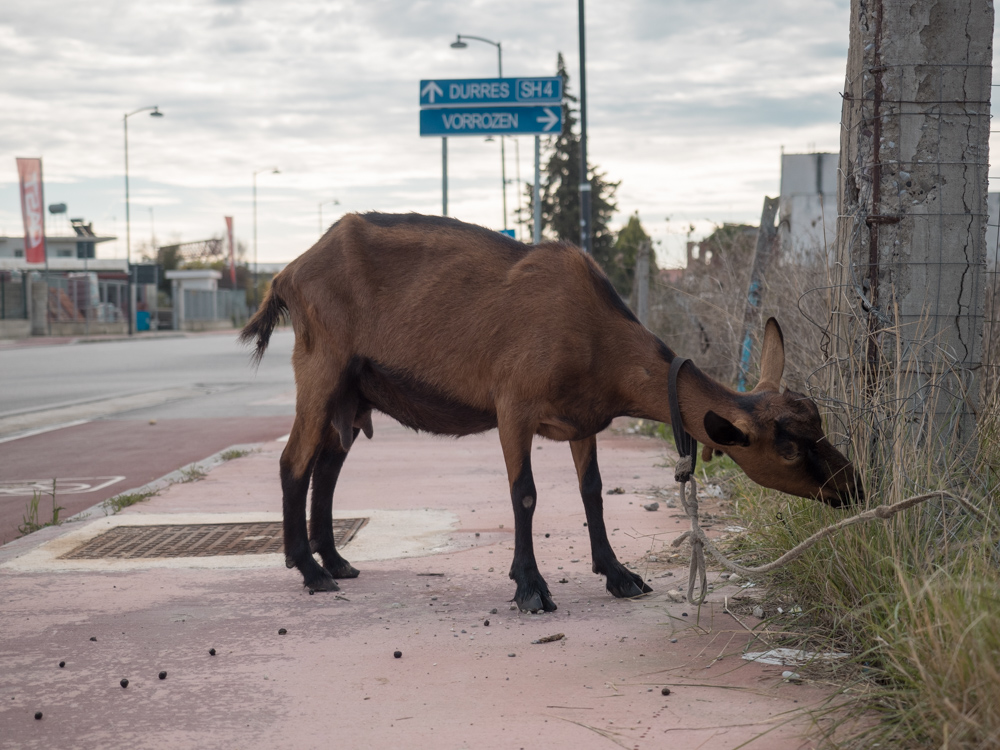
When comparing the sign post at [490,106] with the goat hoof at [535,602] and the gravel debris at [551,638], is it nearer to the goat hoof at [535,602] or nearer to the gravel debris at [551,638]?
the goat hoof at [535,602]

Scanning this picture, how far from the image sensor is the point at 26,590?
16.6 ft

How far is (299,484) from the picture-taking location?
5348 millimetres

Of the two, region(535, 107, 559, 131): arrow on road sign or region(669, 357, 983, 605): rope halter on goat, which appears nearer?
region(669, 357, 983, 605): rope halter on goat

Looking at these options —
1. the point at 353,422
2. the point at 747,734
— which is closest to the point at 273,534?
the point at 353,422

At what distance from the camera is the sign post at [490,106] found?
22281mm

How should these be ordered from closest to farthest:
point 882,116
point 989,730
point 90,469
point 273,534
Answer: point 989,730
point 882,116
point 273,534
point 90,469

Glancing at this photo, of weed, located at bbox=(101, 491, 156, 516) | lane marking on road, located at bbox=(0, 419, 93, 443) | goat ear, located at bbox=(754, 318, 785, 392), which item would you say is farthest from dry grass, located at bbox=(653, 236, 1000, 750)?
lane marking on road, located at bbox=(0, 419, 93, 443)

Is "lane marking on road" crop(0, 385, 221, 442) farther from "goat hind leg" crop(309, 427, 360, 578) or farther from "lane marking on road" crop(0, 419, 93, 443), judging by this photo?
"goat hind leg" crop(309, 427, 360, 578)

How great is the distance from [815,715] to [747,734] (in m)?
0.24

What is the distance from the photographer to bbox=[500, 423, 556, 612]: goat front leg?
4641 mm

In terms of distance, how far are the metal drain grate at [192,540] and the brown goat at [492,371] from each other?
2.33 ft

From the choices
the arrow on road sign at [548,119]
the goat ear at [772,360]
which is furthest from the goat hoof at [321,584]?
the arrow on road sign at [548,119]

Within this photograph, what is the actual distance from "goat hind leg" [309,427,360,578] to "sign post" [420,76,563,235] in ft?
58.0

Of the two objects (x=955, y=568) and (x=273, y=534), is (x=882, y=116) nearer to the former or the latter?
(x=955, y=568)
